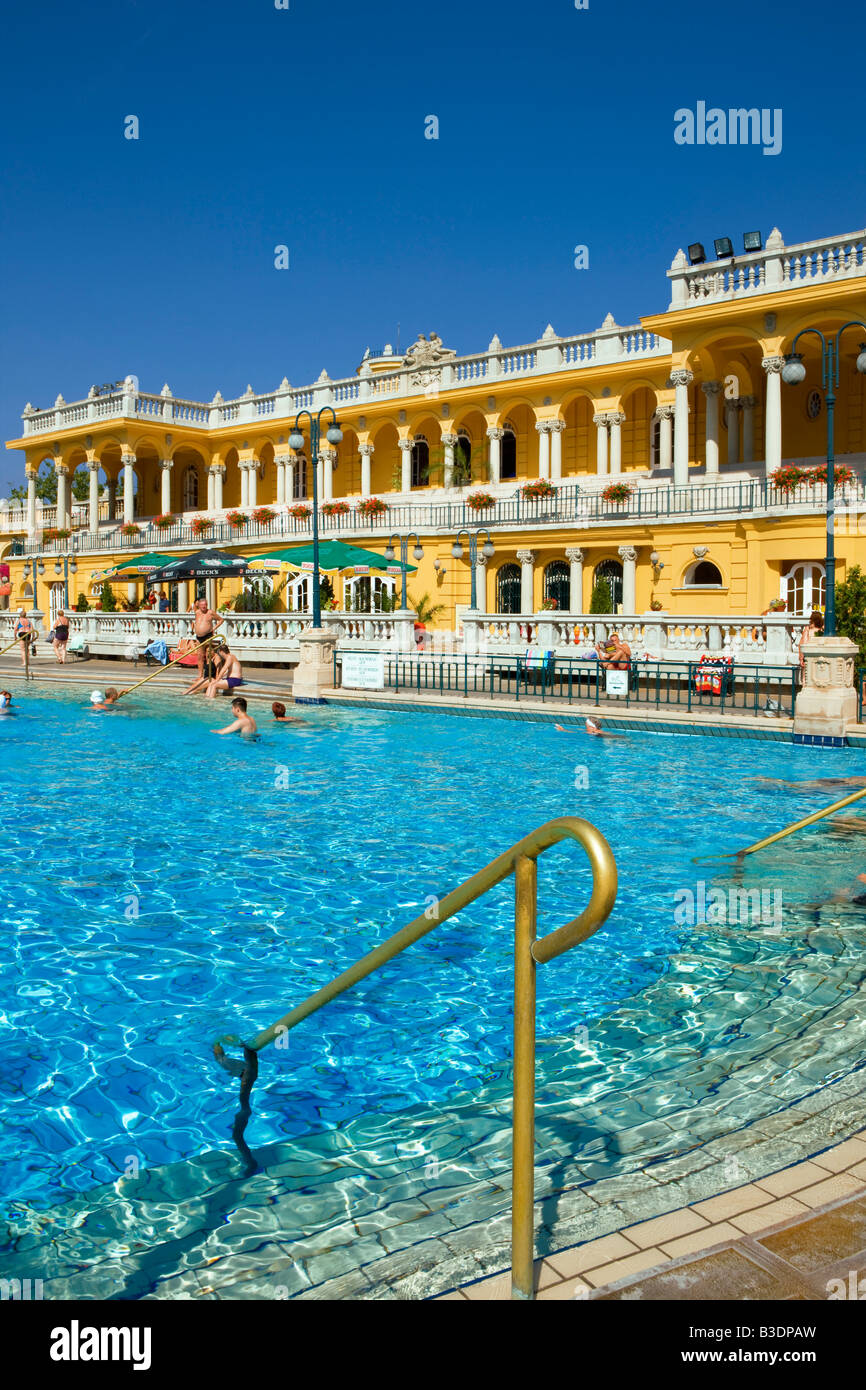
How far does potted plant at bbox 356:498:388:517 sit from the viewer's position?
3744 centimetres

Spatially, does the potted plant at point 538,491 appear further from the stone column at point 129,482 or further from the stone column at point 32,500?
the stone column at point 32,500

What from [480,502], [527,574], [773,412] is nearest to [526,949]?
[773,412]

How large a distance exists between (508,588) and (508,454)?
9.30 meters

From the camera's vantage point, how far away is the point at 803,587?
26.5 meters

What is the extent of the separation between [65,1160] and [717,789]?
32.7ft

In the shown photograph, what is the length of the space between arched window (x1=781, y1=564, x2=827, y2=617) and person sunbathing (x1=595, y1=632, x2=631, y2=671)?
5282 mm

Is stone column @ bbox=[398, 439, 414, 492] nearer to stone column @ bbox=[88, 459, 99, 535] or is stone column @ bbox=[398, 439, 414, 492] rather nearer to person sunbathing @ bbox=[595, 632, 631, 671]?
stone column @ bbox=[88, 459, 99, 535]

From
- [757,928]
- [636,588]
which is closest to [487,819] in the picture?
[757,928]

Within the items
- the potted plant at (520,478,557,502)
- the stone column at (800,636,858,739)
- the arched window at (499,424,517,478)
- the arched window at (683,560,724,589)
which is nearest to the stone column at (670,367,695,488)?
the arched window at (683,560,724,589)

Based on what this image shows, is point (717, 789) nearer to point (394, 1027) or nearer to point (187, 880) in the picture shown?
point (187, 880)

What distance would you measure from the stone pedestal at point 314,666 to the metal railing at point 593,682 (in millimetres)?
362

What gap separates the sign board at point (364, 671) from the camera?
23.0 m

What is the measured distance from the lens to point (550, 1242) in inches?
133

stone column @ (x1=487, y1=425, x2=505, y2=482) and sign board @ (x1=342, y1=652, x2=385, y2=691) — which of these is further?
stone column @ (x1=487, y1=425, x2=505, y2=482)
